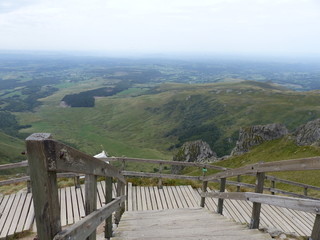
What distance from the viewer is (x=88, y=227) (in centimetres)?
289

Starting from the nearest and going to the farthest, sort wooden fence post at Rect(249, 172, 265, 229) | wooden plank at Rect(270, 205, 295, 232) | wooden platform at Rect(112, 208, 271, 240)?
wooden platform at Rect(112, 208, 271, 240) < wooden fence post at Rect(249, 172, 265, 229) < wooden plank at Rect(270, 205, 295, 232)

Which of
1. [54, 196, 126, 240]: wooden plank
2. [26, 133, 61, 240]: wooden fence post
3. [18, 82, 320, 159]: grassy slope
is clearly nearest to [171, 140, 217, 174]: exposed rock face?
[54, 196, 126, 240]: wooden plank

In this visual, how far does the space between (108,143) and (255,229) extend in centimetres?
14021

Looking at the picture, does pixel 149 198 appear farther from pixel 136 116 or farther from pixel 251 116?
pixel 136 116

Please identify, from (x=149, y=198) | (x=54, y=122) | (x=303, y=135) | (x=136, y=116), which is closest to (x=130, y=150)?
(x=136, y=116)

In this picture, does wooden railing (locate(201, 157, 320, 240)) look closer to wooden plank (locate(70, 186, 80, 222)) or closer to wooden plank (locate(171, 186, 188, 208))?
wooden plank (locate(171, 186, 188, 208))

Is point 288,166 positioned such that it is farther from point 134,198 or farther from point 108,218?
point 134,198

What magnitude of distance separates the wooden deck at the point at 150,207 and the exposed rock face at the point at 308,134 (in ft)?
88.1

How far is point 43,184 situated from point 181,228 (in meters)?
4.39

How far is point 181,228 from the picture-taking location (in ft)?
18.8

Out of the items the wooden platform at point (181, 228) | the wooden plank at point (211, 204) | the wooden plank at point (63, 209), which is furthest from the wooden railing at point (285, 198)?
the wooden plank at point (63, 209)

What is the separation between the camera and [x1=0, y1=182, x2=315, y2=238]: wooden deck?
8.26 meters

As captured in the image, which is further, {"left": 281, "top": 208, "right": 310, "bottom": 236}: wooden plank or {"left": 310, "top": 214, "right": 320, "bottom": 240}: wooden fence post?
{"left": 281, "top": 208, "right": 310, "bottom": 236}: wooden plank

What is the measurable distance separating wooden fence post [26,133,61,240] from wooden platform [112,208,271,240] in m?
2.85
